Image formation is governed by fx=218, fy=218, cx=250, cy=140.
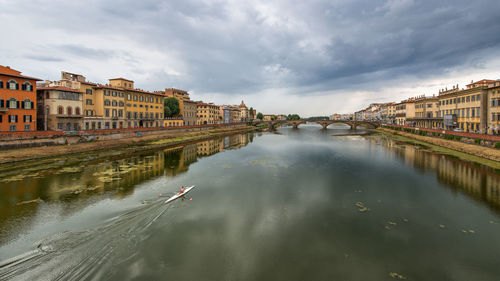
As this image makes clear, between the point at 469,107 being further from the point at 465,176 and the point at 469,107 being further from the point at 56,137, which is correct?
the point at 56,137

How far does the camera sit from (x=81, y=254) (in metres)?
10.2

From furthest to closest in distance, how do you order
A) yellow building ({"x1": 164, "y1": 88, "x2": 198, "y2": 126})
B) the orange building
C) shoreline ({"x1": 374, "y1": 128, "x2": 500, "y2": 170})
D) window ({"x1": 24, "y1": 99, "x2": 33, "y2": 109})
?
yellow building ({"x1": 164, "y1": 88, "x2": 198, "y2": 126})
window ({"x1": 24, "y1": 99, "x2": 33, "y2": 109})
the orange building
shoreline ({"x1": 374, "y1": 128, "x2": 500, "y2": 170})

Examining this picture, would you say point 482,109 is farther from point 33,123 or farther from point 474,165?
point 33,123

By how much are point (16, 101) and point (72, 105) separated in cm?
993

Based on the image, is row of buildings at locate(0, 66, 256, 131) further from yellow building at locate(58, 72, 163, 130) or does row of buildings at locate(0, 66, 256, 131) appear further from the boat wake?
the boat wake

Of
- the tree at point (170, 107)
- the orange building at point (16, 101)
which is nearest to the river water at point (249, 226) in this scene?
the orange building at point (16, 101)

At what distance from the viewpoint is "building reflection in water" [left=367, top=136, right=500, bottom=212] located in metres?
18.7

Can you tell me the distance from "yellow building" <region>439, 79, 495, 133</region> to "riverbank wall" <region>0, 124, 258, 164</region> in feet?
223

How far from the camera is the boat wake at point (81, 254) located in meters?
8.95

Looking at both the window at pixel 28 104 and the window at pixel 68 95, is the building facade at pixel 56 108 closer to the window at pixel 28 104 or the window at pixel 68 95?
the window at pixel 68 95

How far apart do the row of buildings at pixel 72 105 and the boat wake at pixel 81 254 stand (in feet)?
126

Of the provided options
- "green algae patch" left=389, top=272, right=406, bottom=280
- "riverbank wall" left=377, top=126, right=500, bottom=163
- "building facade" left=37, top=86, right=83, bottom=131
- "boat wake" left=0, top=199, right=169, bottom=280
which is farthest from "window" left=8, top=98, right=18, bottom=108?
"riverbank wall" left=377, top=126, right=500, bottom=163

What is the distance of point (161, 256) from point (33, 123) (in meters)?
46.0

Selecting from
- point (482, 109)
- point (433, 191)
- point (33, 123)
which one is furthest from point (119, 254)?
point (482, 109)
